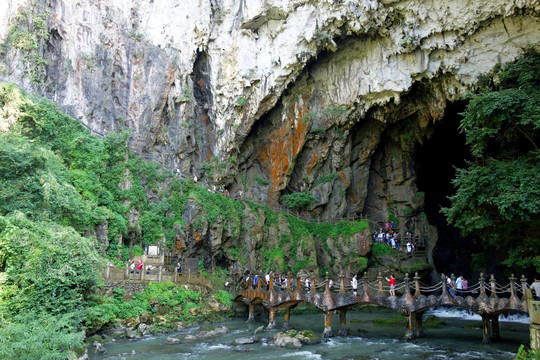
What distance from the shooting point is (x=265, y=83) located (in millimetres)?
30375

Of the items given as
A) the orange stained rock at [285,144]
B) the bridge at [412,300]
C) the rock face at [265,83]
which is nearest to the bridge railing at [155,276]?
the rock face at [265,83]

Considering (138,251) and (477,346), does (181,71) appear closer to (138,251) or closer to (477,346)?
(138,251)

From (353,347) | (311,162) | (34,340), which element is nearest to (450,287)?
(353,347)

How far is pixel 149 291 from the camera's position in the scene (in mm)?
20250

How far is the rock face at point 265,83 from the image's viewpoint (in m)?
27.3

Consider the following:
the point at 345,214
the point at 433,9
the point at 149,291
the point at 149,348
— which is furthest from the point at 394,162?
the point at 149,348

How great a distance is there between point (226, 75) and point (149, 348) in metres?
21.7

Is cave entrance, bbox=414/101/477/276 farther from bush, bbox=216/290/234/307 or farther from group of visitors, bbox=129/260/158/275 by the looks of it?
group of visitors, bbox=129/260/158/275

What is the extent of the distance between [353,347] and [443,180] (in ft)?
92.4

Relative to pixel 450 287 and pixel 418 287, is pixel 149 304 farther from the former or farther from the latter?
pixel 450 287

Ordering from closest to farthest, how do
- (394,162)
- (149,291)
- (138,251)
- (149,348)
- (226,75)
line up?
(149,348), (149,291), (138,251), (226,75), (394,162)

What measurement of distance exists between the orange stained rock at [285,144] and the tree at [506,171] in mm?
16076

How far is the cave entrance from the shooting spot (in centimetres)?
3491

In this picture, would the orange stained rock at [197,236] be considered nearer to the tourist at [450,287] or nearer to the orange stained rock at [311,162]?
the orange stained rock at [311,162]
